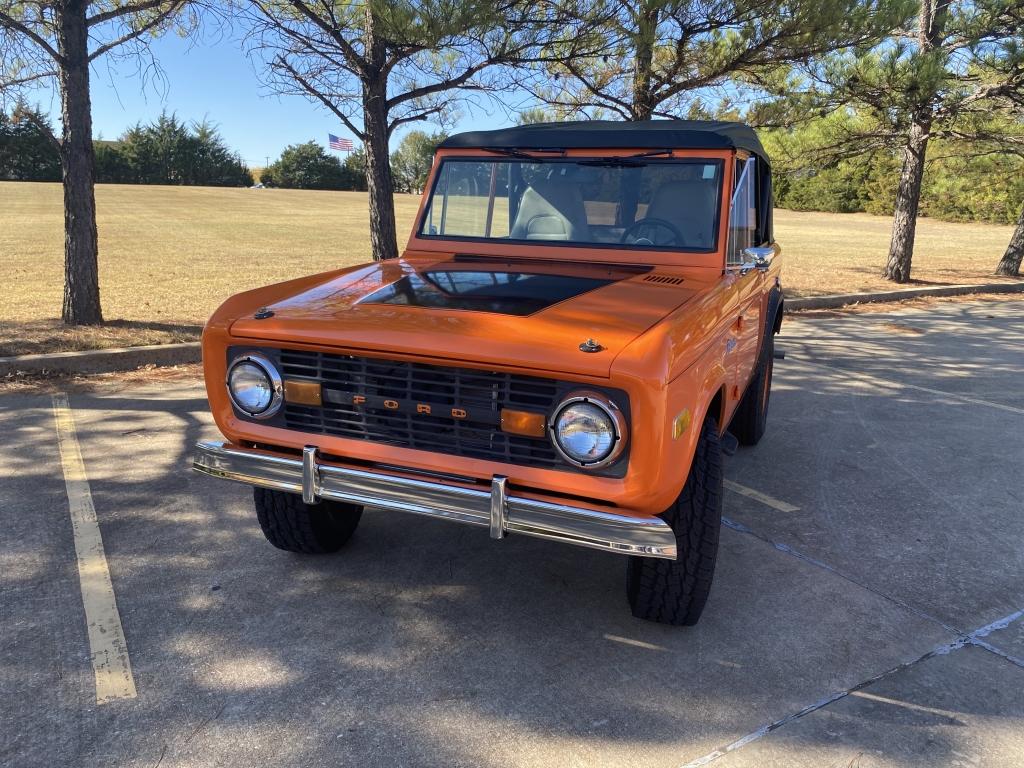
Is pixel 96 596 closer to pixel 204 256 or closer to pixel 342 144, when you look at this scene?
pixel 204 256

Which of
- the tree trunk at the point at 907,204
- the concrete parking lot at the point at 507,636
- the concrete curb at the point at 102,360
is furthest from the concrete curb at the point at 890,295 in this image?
the concrete curb at the point at 102,360

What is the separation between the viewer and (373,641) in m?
3.04

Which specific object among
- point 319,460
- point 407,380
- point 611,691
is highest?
point 407,380

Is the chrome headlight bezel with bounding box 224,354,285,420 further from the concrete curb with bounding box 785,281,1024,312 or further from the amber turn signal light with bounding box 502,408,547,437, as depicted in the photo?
the concrete curb with bounding box 785,281,1024,312

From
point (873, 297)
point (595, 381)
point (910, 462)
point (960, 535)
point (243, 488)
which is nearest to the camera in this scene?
point (595, 381)

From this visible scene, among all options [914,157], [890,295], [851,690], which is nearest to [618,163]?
[851,690]

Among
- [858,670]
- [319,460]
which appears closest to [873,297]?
[858,670]

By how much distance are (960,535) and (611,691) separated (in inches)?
92.5

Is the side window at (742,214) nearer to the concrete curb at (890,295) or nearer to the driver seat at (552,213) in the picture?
the driver seat at (552,213)

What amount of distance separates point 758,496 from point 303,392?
2789mm

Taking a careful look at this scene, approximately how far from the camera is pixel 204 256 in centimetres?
1631

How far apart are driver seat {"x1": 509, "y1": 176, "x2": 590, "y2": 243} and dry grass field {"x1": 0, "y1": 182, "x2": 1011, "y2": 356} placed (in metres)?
4.90

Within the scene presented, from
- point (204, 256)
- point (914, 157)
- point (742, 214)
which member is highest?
point (914, 157)

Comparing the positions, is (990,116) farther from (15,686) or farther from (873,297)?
(15,686)
